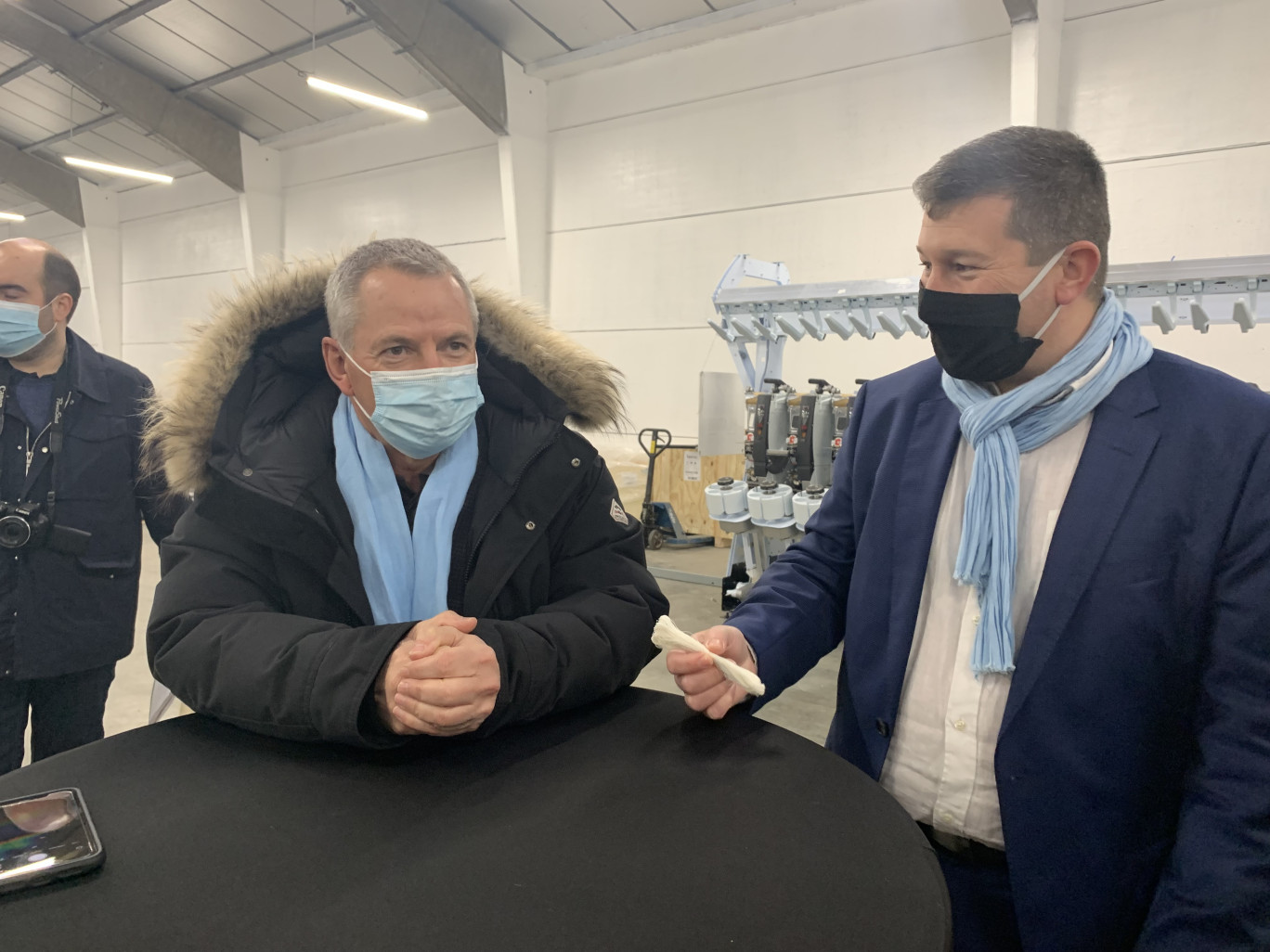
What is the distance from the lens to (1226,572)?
0.98 meters

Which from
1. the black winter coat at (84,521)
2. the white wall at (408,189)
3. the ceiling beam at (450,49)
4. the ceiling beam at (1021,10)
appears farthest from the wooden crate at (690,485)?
the black winter coat at (84,521)

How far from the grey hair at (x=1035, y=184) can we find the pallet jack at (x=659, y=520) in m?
5.96

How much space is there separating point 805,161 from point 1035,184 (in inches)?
240

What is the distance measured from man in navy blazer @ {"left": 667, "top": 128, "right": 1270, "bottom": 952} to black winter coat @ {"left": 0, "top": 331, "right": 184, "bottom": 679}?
1726mm

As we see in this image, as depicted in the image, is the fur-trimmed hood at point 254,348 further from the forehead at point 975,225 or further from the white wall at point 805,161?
the white wall at point 805,161

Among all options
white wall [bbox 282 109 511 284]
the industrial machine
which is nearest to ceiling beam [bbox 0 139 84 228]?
white wall [bbox 282 109 511 284]

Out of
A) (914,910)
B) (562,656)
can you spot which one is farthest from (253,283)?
(914,910)

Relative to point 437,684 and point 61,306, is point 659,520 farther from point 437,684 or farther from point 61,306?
point 437,684

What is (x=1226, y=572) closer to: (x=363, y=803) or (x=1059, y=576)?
(x=1059, y=576)

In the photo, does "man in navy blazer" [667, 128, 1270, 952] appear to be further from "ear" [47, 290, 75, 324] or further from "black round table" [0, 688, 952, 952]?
"ear" [47, 290, 75, 324]

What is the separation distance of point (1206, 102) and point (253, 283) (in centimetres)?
625

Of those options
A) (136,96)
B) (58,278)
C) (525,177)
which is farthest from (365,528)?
(136,96)

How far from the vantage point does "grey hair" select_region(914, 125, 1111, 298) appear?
42.8 inches

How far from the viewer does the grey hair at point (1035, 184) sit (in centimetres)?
109
